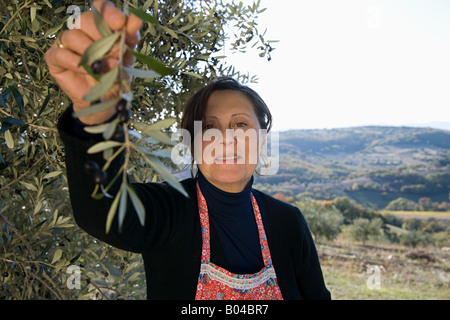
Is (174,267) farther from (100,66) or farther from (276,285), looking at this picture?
(100,66)

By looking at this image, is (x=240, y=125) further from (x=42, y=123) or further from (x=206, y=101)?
(x=42, y=123)

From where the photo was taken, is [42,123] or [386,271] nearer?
[42,123]

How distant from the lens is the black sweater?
2.58ft

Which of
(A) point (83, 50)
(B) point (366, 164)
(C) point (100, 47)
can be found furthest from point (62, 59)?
(B) point (366, 164)

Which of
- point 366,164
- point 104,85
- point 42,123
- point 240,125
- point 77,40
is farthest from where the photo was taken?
point 366,164

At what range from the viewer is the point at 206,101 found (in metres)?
1.43

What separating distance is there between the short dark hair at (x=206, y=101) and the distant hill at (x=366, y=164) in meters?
10.7

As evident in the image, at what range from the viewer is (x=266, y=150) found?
180 cm

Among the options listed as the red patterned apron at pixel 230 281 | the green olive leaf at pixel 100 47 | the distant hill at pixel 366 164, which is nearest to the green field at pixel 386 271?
the distant hill at pixel 366 164

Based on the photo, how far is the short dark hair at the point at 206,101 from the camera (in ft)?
4.71

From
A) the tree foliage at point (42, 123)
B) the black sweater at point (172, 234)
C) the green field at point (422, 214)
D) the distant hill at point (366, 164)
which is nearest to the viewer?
the black sweater at point (172, 234)

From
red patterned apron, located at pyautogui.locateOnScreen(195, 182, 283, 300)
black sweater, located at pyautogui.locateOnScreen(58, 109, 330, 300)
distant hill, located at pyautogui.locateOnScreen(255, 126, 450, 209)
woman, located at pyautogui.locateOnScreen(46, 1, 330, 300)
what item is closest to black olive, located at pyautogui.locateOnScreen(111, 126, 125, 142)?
black sweater, located at pyautogui.locateOnScreen(58, 109, 330, 300)

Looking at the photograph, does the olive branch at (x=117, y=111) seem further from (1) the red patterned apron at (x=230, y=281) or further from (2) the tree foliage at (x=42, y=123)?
(1) the red patterned apron at (x=230, y=281)

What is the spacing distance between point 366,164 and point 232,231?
48.3 feet
